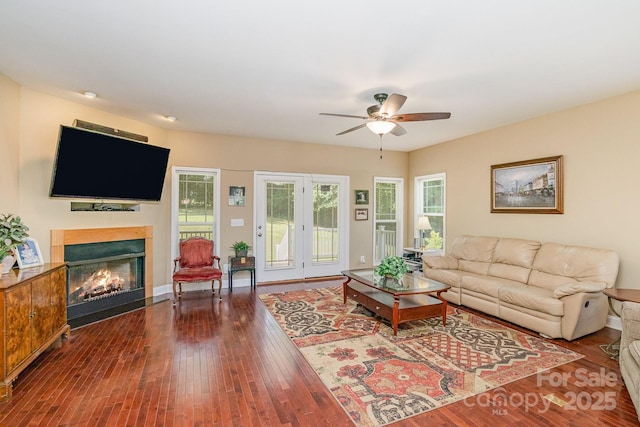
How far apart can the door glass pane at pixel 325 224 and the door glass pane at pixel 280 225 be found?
1.61 ft

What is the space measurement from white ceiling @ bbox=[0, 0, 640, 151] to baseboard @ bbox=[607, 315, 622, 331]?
2580 millimetres

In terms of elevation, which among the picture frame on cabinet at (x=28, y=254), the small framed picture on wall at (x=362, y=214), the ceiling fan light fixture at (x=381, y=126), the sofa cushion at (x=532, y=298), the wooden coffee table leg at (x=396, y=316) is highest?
the ceiling fan light fixture at (x=381, y=126)

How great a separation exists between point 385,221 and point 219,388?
5.27 metres

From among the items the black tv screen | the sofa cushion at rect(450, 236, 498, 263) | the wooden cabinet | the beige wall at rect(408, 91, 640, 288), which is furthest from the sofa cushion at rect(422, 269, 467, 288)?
the wooden cabinet

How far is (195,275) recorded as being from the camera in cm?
462

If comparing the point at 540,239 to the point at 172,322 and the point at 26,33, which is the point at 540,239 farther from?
the point at 26,33


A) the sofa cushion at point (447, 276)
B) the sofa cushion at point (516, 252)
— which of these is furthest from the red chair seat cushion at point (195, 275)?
the sofa cushion at point (516, 252)

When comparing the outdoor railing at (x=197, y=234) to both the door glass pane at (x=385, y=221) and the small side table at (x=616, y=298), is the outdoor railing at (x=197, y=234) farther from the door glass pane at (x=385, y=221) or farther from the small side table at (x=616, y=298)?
the small side table at (x=616, y=298)

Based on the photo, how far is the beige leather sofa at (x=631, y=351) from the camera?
2.08m

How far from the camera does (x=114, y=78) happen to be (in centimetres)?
321

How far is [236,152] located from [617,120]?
5.35 m

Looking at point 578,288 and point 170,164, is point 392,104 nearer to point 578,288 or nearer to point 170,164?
point 578,288

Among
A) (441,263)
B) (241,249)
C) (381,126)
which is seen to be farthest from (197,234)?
(441,263)

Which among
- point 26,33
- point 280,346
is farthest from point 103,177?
point 280,346
